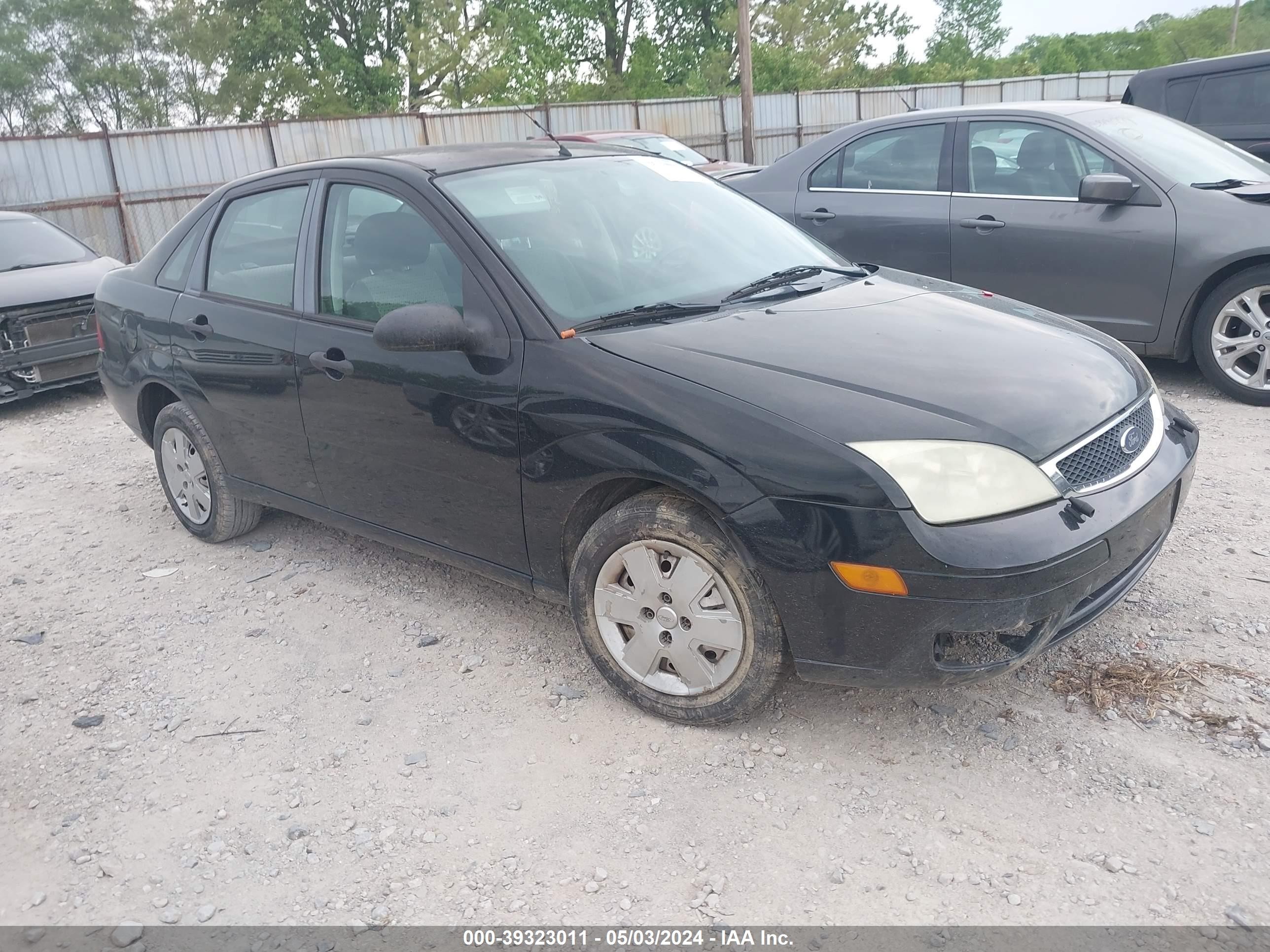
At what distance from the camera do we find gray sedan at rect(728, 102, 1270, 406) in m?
5.73

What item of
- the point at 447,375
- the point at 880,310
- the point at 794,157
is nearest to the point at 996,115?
the point at 794,157

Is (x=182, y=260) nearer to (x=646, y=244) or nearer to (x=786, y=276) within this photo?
(x=646, y=244)

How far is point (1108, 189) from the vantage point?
5.81 metres

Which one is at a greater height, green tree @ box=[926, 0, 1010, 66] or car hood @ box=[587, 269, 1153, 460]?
green tree @ box=[926, 0, 1010, 66]

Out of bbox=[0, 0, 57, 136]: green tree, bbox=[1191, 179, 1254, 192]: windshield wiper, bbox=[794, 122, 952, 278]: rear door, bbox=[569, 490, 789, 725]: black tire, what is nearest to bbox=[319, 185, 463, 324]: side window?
bbox=[569, 490, 789, 725]: black tire

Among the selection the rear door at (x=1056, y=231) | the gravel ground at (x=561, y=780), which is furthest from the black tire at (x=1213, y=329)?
the gravel ground at (x=561, y=780)

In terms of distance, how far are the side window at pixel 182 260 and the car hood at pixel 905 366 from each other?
2.39 metres

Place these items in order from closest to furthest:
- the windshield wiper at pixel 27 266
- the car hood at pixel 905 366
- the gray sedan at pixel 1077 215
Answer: the car hood at pixel 905 366, the gray sedan at pixel 1077 215, the windshield wiper at pixel 27 266

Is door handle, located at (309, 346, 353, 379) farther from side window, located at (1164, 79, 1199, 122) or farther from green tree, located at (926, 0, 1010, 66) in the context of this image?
green tree, located at (926, 0, 1010, 66)

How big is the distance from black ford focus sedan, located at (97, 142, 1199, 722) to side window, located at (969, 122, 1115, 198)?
2653mm

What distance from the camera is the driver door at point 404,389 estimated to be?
3.42 meters

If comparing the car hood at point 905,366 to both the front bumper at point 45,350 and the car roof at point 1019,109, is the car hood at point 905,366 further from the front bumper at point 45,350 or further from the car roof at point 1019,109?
the front bumper at point 45,350

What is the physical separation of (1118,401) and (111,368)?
14.8 feet

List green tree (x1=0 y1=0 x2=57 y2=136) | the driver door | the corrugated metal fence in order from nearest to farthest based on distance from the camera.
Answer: the driver door
the corrugated metal fence
green tree (x1=0 y1=0 x2=57 y2=136)
